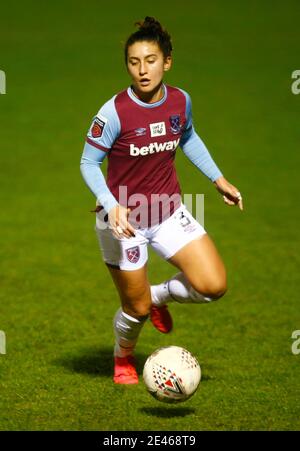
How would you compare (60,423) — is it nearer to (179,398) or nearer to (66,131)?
(179,398)

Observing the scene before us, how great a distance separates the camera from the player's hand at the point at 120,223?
676 cm

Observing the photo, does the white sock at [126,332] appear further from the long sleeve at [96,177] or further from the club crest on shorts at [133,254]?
the long sleeve at [96,177]

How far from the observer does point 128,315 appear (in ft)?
24.8

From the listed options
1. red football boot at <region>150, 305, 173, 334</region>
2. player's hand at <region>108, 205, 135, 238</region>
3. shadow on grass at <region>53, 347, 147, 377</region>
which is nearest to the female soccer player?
player's hand at <region>108, 205, 135, 238</region>

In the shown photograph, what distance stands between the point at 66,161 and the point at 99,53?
7914 mm

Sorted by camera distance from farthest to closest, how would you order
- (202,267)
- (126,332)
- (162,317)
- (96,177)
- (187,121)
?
(162,317) → (126,332) → (187,121) → (202,267) → (96,177)

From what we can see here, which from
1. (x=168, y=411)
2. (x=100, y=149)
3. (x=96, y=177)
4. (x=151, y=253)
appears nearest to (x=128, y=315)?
(x=168, y=411)

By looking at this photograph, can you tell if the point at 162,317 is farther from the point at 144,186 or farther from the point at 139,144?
the point at 139,144

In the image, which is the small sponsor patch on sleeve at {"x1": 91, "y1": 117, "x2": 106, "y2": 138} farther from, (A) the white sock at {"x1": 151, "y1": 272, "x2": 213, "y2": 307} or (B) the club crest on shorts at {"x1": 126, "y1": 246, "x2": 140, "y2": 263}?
(A) the white sock at {"x1": 151, "y1": 272, "x2": 213, "y2": 307}

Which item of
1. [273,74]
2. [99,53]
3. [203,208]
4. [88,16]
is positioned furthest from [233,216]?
[88,16]

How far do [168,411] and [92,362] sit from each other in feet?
4.41

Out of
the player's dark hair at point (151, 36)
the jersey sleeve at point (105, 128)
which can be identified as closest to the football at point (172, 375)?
the jersey sleeve at point (105, 128)

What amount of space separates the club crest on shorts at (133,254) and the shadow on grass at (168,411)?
1.10 meters

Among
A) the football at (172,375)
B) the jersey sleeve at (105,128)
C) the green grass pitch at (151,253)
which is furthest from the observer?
the green grass pitch at (151,253)
